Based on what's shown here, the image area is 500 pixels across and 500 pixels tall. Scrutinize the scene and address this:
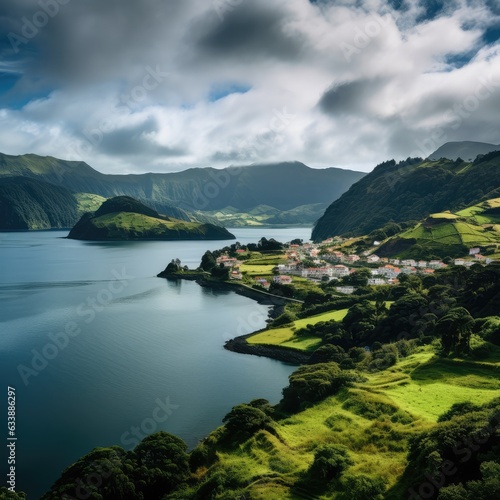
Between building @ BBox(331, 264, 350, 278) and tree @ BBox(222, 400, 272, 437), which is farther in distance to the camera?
building @ BBox(331, 264, 350, 278)

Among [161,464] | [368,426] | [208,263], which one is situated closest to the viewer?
[161,464]

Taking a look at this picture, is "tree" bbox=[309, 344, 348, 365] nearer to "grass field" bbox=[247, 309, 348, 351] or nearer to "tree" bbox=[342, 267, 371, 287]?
"grass field" bbox=[247, 309, 348, 351]

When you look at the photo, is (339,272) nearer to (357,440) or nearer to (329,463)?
(357,440)

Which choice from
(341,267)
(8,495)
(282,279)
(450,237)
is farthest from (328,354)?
(450,237)

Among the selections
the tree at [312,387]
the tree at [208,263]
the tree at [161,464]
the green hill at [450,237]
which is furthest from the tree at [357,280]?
the tree at [161,464]

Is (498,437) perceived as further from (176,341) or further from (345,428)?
(176,341)

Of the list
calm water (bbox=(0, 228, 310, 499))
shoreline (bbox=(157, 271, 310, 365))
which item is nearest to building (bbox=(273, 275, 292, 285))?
shoreline (bbox=(157, 271, 310, 365))
